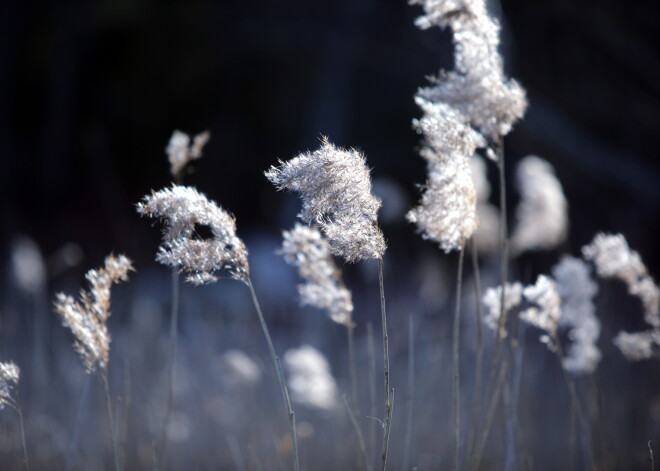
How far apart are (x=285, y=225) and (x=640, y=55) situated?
248cm

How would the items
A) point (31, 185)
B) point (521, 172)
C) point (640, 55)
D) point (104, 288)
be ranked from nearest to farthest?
1. point (104, 288)
2. point (521, 172)
3. point (640, 55)
4. point (31, 185)

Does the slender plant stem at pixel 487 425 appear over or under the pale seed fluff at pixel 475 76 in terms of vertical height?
under

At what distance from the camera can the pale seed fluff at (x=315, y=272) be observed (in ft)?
4.49

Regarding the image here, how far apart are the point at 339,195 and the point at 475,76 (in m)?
0.37

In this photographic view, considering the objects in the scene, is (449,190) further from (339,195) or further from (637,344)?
(637,344)

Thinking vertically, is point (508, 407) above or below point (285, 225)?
below

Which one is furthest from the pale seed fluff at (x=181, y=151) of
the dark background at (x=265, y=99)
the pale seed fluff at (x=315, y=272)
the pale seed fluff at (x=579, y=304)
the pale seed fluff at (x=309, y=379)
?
the dark background at (x=265, y=99)

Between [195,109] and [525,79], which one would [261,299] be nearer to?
[525,79]

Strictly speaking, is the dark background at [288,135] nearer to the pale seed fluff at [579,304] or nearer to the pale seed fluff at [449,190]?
the pale seed fluff at [579,304]

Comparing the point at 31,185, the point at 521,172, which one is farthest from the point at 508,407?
the point at 31,185

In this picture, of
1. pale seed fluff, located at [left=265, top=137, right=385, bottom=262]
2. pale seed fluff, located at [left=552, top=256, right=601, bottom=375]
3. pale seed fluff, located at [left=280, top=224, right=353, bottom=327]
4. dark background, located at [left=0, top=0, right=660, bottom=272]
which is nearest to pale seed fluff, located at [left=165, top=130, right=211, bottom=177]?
pale seed fluff, located at [left=280, top=224, right=353, bottom=327]

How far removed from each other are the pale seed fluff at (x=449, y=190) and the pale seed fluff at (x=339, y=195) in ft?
0.60

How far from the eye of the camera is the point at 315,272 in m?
1.38

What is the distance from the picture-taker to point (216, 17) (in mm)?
5770
